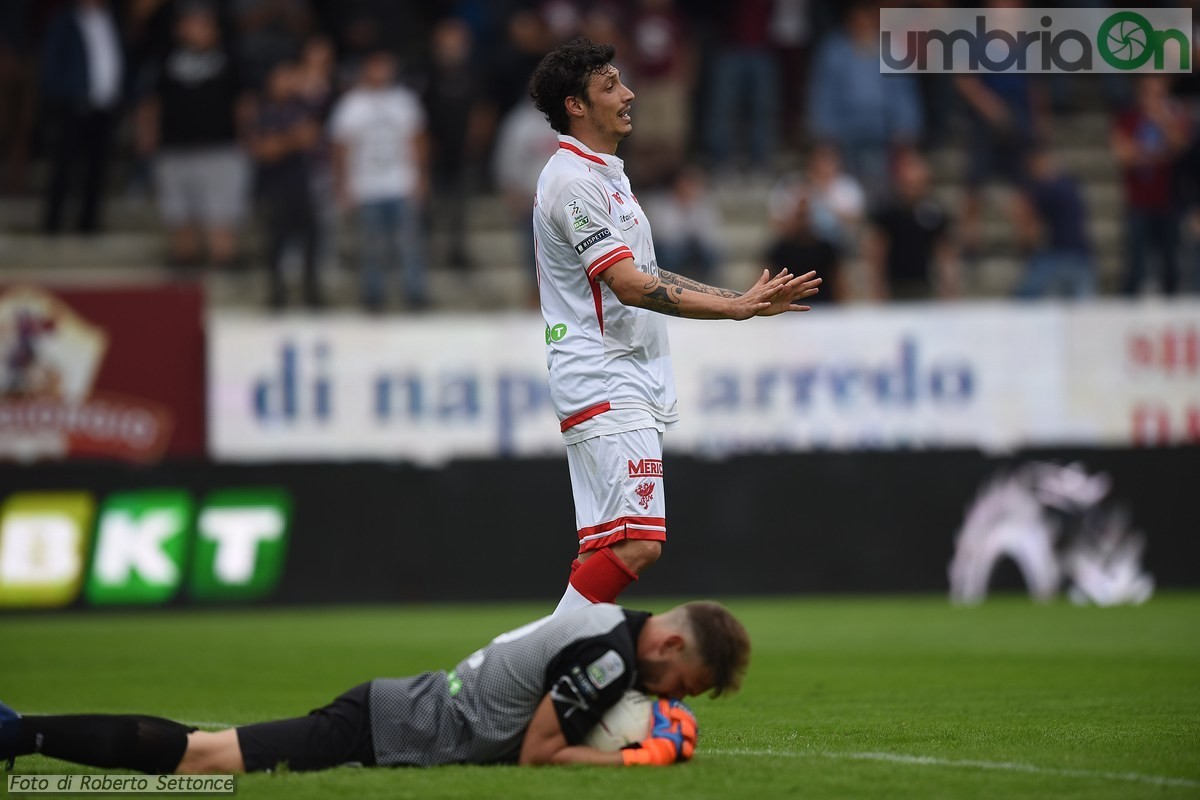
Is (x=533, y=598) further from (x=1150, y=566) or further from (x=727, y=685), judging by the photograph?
(x=727, y=685)

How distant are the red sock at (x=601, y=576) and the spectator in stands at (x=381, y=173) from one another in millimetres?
11053

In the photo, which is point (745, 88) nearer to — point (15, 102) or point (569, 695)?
point (15, 102)

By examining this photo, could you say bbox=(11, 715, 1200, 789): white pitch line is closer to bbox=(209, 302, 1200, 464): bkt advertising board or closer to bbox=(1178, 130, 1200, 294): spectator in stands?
bbox=(209, 302, 1200, 464): bkt advertising board

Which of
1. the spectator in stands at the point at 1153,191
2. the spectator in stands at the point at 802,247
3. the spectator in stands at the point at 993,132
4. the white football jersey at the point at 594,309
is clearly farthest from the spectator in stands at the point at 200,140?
the white football jersey at the point at 594,309

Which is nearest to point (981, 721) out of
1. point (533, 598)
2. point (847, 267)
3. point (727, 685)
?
point (727, 685)

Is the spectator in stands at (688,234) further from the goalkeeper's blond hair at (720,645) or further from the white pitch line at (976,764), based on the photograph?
the goalkeeper's blond hair at (720,645)

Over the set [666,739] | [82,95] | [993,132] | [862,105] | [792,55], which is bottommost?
[666,739]

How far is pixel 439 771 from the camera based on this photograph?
6.34 metres

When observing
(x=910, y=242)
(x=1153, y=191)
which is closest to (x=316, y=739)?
(x=910, y=242)

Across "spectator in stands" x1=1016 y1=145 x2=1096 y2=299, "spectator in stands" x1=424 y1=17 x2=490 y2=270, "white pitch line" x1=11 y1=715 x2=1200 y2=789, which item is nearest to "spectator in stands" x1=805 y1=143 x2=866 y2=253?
"spectator in stands" x1=1016 y1=145 x2=1096 y2=299

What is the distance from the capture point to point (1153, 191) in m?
18.6

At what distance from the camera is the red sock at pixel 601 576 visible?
7145 mm

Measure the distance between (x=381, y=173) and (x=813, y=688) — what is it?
9503 mm

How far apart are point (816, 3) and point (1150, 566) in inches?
342
